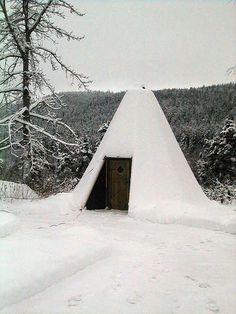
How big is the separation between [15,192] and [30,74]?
11.0 feet

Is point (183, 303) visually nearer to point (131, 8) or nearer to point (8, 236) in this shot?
point (8, 236)

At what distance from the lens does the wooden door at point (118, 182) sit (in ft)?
26.4

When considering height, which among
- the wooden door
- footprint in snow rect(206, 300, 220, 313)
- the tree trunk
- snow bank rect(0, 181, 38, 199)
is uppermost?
the tree trunk

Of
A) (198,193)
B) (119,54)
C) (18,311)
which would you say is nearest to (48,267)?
(18,311)

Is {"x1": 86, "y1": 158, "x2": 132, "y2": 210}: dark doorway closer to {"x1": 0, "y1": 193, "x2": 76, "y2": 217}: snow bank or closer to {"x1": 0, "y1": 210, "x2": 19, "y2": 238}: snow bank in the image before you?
{"x1": 0, "y1": 193, "x2": 76, "y2": 217}: snow bank

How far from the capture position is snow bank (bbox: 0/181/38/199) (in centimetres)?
884

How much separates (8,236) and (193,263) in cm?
249

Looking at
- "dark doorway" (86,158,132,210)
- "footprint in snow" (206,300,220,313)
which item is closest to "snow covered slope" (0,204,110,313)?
"footprint in snow" (206,300,220,313)

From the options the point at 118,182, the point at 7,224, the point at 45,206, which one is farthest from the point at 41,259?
the point at 118,182

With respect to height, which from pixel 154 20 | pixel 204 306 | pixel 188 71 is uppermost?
pixel 154 20

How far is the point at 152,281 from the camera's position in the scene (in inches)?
145

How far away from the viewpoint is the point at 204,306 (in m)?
3.18

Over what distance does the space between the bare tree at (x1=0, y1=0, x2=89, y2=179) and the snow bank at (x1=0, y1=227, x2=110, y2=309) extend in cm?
494

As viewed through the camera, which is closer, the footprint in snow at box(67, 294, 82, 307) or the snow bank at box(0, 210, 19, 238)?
the footprint in snow at box(67, 294, 82, 307)
